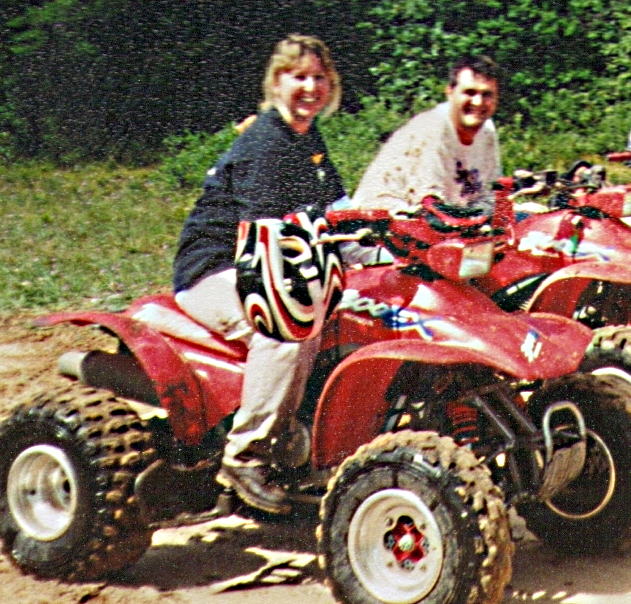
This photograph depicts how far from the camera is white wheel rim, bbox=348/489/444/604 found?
404 cm

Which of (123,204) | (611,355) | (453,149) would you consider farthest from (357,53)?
(611,355)

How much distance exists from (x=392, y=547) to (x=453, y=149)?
2.01 metres

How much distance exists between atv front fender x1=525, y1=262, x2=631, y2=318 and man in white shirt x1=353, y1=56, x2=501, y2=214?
0.43 metres

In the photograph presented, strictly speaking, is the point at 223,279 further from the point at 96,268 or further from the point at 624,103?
the point at 624,103

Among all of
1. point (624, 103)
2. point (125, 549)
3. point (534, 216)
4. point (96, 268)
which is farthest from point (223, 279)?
point (624, 103)

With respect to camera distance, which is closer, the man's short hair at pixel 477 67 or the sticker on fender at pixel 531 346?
the sticker on fender at pixel 531 346

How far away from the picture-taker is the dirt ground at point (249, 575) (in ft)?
14.7

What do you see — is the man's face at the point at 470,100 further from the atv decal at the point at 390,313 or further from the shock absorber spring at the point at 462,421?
the shock absorber spring at the point at 462,421

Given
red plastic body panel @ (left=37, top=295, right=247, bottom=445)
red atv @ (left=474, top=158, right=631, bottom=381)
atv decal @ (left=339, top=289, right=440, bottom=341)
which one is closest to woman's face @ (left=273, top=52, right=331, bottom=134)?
atv decal @ (left=339, top=289, right=440, bottom=341)

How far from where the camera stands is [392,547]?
13.5ft

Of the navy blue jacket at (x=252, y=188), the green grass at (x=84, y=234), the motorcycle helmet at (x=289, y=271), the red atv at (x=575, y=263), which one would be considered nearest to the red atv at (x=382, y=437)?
the motorcycle helmet at (x=289, y=271)

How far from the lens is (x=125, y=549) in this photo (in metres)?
4.61

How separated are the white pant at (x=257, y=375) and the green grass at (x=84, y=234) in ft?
14.0

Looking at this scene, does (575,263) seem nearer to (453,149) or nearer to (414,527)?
(453,149)
